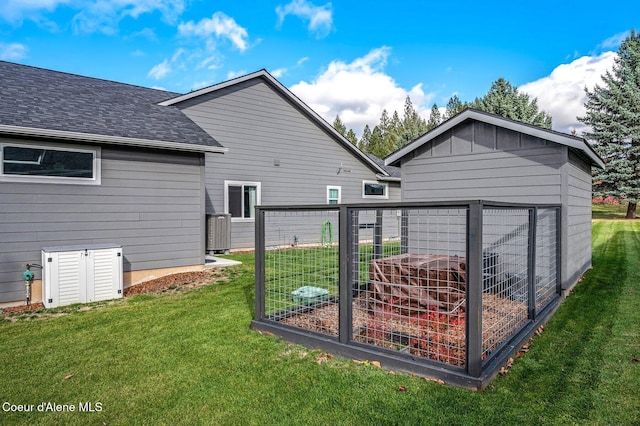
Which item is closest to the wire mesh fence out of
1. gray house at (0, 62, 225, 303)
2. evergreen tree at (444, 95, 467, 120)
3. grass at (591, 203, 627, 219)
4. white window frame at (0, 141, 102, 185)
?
gray house at (0, 62, 225, 303)

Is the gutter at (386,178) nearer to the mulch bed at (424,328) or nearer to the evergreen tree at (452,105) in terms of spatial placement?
the mulch bed at (424,328)

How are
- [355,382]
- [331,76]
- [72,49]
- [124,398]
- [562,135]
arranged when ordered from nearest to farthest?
[124,398], [355,382], [562,135], [72,49], [331,76]

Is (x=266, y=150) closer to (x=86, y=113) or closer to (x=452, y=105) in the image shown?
(x=86, y=113)

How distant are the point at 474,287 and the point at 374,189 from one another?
12.0 m

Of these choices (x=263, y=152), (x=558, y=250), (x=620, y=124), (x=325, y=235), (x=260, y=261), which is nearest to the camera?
(x=260, y=261)

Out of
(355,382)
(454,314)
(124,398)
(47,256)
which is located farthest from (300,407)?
(47,256)

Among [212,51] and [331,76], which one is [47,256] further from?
[331,76]

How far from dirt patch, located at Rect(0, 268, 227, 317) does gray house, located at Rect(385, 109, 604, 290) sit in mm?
3910

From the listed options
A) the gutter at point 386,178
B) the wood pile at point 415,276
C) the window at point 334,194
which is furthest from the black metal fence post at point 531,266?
the gutter at point 386,178

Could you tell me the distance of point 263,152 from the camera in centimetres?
1125

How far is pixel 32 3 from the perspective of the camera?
9891 mm

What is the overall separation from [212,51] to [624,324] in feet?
48.8

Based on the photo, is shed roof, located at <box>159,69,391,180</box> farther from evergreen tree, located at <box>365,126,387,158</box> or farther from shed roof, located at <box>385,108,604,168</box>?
evergreen tree, located at <box>365,126,387,158</box>

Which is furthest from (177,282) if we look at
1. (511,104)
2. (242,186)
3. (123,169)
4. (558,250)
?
A: (511,104)
